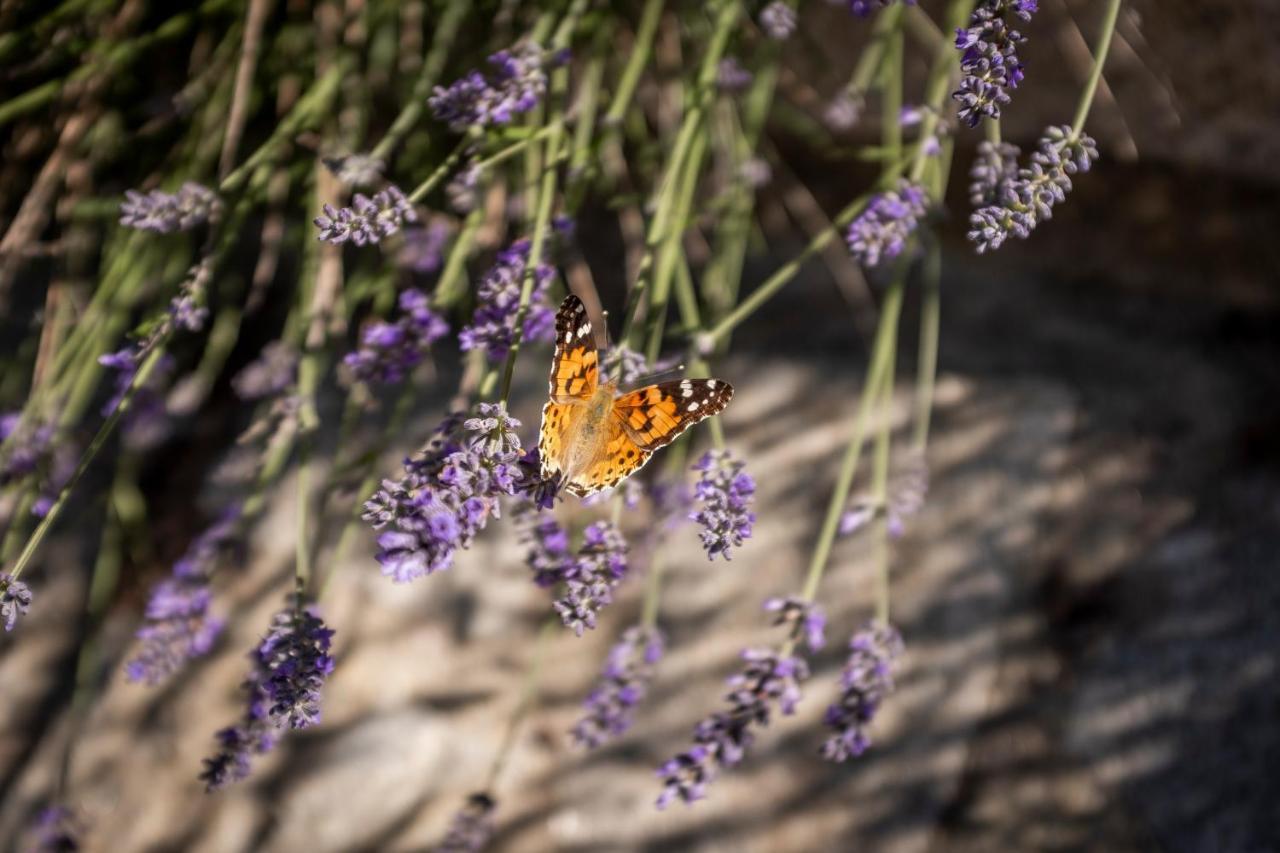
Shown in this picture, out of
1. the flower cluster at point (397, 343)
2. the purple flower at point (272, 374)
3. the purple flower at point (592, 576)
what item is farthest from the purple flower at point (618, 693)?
the purple flower at point (272, 374)

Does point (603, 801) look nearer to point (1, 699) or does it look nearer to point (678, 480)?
point (678, 480)

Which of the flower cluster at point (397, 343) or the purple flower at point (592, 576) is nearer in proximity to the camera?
the purple flower at point (592, 576)

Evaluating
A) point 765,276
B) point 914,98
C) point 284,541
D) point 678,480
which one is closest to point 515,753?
point 284,541

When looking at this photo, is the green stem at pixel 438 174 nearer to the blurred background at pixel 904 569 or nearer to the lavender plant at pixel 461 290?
the lavender plant at pixel 461 290

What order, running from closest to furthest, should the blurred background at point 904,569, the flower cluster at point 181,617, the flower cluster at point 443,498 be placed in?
the flower cluster at point 443,498
the flower cluster at point 181,617
the blurred background at point 904,569


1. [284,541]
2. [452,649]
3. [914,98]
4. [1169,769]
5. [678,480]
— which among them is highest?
[914,98]
